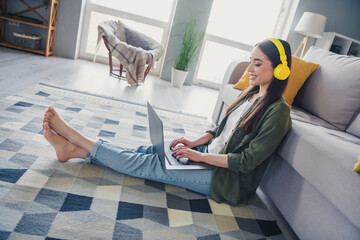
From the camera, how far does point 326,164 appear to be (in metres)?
1.00

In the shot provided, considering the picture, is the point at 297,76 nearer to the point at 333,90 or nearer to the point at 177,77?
the point at 333,90

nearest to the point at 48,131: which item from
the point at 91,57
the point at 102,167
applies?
the point at 102,167

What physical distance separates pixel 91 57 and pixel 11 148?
11.5 ft

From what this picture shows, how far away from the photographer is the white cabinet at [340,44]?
421 centimetres

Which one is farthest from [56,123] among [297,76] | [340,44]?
[340,44]

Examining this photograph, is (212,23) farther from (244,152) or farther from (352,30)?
(244,152)

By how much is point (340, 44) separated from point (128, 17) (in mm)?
3549

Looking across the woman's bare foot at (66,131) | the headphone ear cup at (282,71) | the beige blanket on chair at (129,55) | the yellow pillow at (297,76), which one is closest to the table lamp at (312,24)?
the yellow pillow at (297,76)

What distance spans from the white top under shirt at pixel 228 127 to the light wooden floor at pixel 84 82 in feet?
4.98

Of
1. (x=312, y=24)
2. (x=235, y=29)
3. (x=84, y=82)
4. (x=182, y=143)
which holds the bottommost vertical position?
(x=84, y=82)

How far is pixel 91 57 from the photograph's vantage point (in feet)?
14.9

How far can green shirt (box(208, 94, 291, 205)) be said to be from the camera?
3.59ft

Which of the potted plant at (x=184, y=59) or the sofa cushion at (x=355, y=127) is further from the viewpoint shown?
the potted plant at (x=184, y=59)

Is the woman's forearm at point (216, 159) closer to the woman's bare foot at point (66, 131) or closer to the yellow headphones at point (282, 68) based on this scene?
the yellow headphones at point (282, 68)
